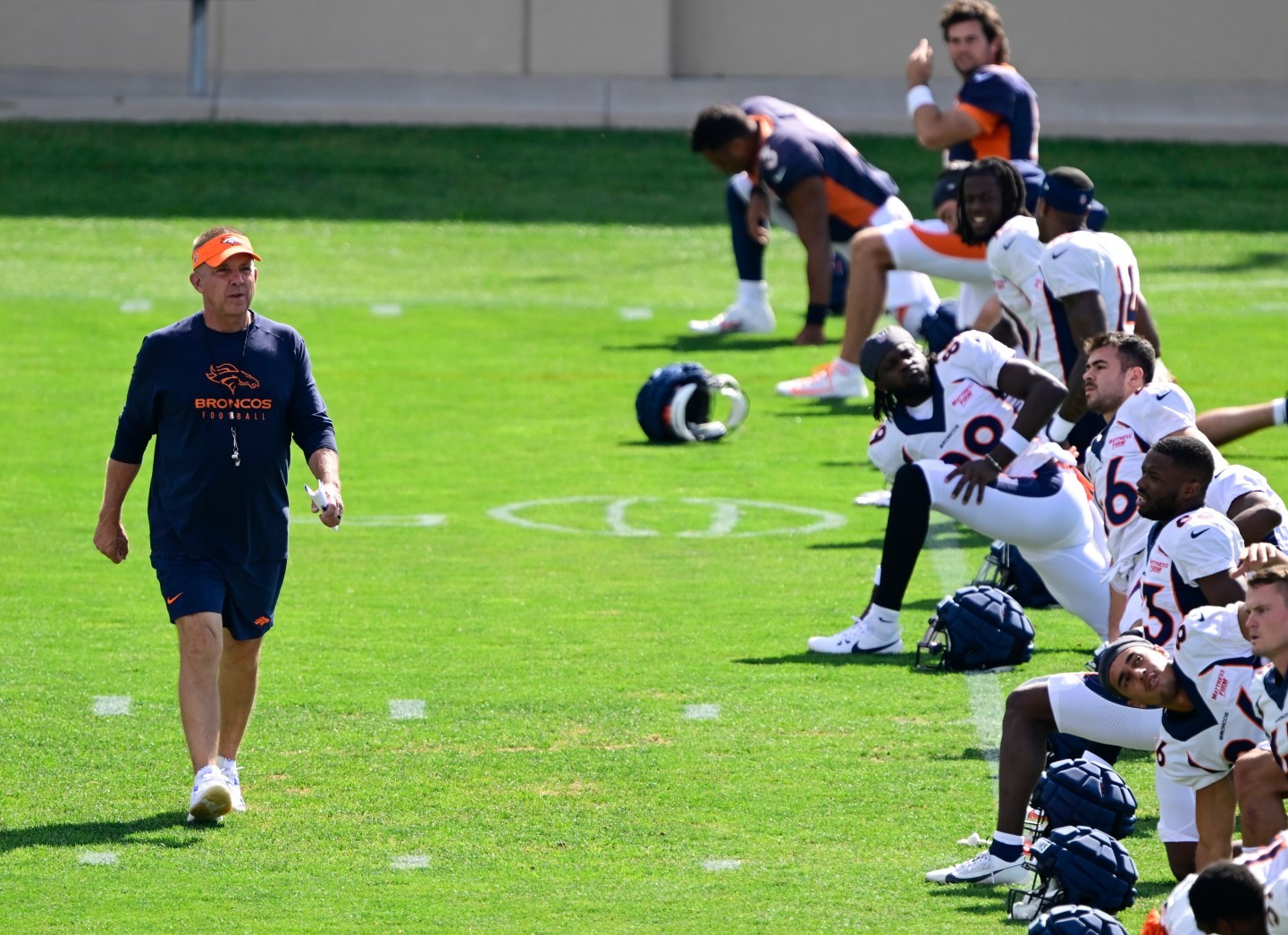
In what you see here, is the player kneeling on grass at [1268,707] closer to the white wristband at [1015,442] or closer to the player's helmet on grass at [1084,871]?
the player's helmet on grass at [1084,871]

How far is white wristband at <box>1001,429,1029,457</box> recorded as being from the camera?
8750mm

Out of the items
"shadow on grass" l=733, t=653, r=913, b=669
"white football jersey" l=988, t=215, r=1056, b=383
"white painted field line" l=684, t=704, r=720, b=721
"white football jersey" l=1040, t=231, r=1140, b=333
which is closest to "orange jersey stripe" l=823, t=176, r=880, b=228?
"white football jersey" l=988, t=215, r=1056, b=383

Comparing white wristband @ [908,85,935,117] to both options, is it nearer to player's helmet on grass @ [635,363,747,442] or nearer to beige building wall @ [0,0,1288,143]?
player's helmet on grass @ [635,363,747,442]

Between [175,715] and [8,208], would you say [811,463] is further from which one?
[8,208]

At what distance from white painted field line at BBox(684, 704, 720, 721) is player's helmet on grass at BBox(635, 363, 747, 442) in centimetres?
574

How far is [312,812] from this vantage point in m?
6.89

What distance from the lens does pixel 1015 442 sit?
345 inches

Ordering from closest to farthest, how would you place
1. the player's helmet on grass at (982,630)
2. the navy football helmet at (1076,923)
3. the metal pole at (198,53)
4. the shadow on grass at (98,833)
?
the navy football helmet at (1076,923) → the shadow on grass at (98,833) → the player's helmet on grass at (982,630) → the metal pole at (198,53)

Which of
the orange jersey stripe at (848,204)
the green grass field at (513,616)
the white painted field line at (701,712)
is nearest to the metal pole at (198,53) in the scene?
the green grass field at (513,616)

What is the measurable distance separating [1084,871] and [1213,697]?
56 cm

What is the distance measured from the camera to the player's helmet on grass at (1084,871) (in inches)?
219

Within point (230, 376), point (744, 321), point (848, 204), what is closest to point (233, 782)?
point (230, 376)

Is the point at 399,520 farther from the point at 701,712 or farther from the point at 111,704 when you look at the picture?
the point at 701,712

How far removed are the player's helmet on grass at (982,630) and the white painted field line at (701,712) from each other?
0.94m
